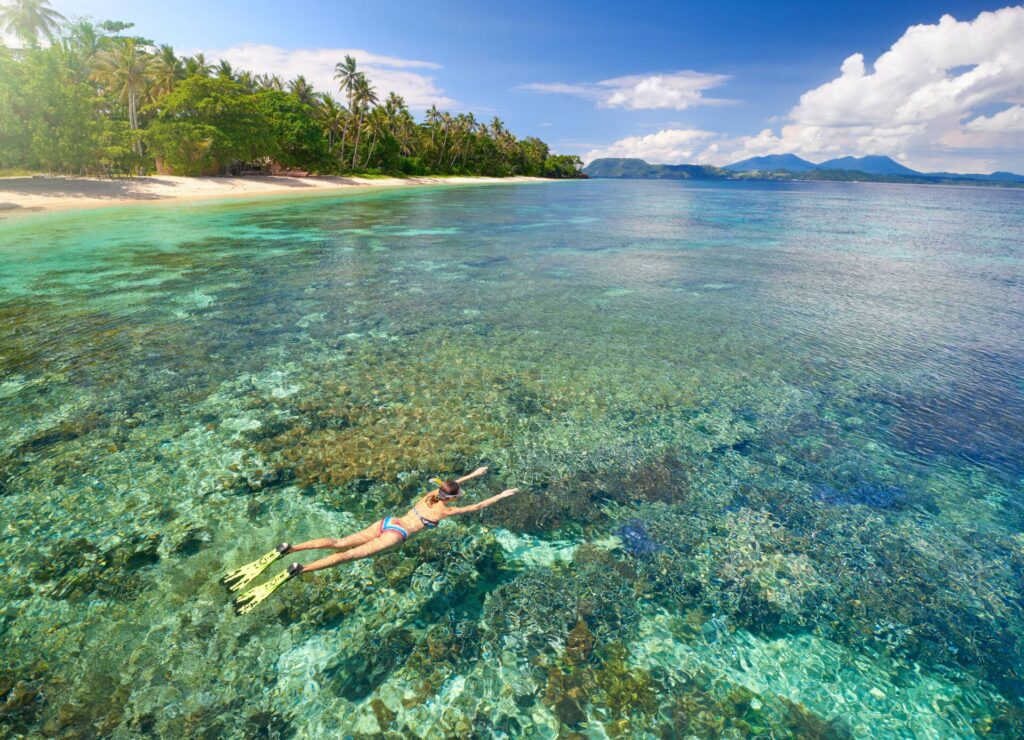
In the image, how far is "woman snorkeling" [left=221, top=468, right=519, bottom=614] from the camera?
6.21m

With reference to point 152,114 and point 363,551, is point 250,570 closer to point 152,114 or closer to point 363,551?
point 363,551

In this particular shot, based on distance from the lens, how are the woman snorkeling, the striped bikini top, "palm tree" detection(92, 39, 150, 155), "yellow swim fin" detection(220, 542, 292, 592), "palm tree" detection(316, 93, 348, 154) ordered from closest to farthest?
the woman snorkeling
"yellow swim fin" detection(220, 542, 292, 592)
the striped bikini top
"palm tree" detection(92, 39, 150, 155)
"palm tree" detection(316, 93, 348, 154)

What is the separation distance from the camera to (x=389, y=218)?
47.3 meters

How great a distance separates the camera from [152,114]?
68375 millimetres

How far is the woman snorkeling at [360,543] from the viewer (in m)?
6.21

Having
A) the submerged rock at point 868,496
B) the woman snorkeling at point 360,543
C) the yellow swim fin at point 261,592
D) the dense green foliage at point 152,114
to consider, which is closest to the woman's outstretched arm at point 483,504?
the woman snorkeling at point 360,543

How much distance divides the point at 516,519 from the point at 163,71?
93732 mm

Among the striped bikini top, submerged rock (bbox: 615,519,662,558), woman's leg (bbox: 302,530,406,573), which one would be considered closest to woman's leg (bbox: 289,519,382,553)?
woman's leg (bbox: 302,530,406,573)

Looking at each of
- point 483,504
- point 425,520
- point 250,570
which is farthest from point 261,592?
point 483,504

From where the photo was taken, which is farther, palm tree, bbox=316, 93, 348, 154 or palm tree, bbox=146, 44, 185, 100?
palm tree, bbox=316, 93, 348, 154

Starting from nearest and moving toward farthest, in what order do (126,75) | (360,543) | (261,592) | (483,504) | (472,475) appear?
(261,592) → (360,543) → (483,504) → (472,475) → (126,75)

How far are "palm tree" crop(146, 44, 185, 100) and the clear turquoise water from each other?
2815 inches

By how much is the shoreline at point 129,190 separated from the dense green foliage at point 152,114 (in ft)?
7.28

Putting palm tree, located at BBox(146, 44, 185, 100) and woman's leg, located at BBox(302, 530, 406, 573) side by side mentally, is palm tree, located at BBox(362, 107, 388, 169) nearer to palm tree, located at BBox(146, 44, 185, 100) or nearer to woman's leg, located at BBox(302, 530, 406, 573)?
palm tree, located at BBox(146, 44, 185, 100)
